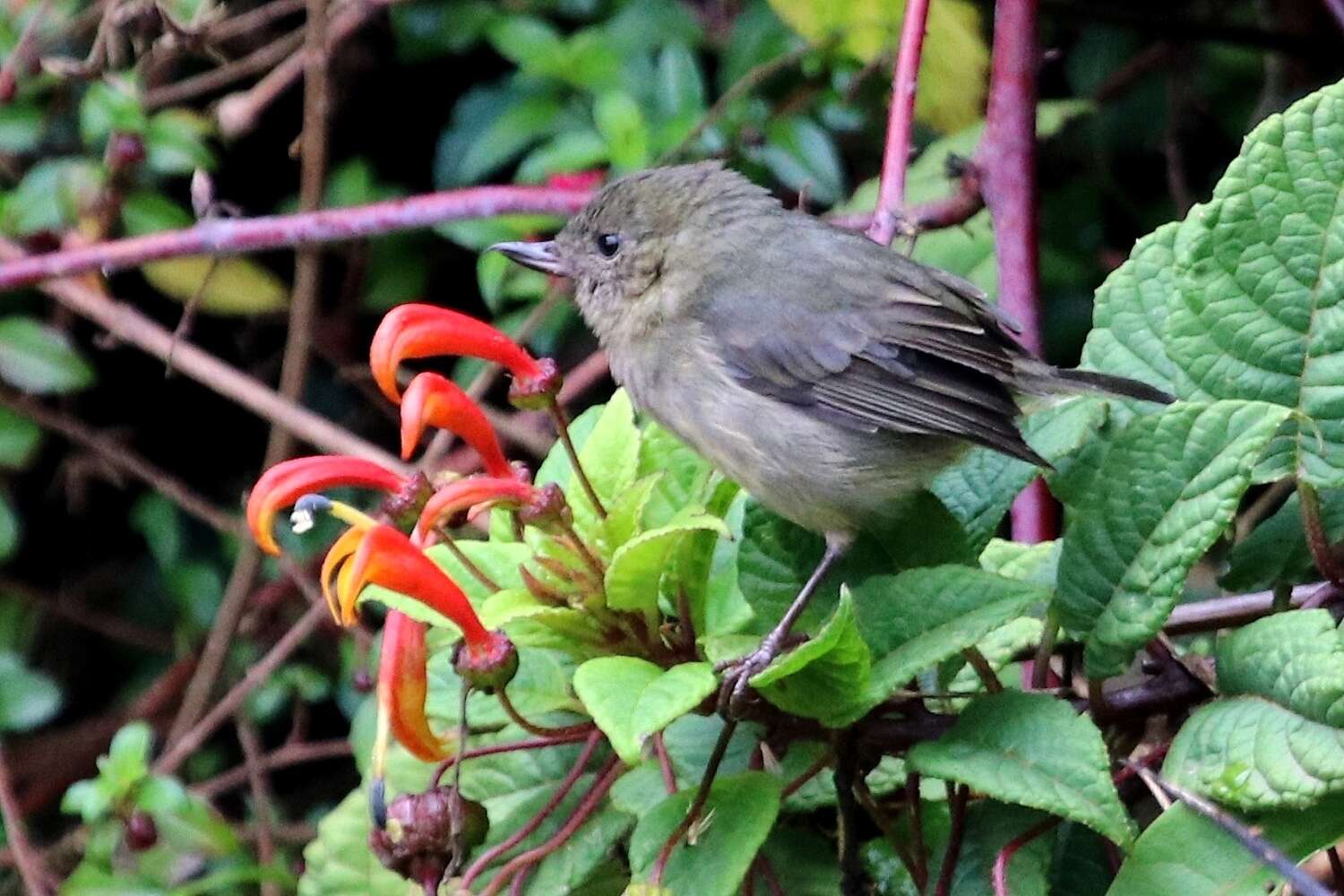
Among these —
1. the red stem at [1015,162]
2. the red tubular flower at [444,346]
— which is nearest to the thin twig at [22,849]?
the red tubular flower at [444,346]

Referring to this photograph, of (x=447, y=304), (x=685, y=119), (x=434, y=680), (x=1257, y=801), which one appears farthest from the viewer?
(x=447, y=304)

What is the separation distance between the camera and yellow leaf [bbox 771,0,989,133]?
2625mm

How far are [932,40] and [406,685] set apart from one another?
5.86 ft

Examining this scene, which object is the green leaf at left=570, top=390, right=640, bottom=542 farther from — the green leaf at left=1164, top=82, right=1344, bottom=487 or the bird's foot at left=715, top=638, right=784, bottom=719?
the green leaf at left=1164, top=82, right=1344, bottom=487

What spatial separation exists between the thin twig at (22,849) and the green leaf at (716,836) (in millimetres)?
1581

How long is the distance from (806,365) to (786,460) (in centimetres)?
19

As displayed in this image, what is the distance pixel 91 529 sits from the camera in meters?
3.00

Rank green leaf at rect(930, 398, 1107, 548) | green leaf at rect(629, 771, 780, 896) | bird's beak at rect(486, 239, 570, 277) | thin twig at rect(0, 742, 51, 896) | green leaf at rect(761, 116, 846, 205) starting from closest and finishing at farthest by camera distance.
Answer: green leaf at rect(629, 771, 780, 896) < green leaf at rect(930, 398, 1107, 548) < bird's beak at rect(486, 239, 570, 277) < thin twig at rect(0, 742, 51, 896) < green leaf at rect(761, 116, 846, 205)

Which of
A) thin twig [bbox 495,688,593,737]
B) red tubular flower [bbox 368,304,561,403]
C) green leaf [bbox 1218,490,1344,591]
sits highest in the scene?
red tubular flower [bbox 368,304,561,403]

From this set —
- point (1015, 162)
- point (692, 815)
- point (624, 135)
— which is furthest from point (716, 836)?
point (624, 135)

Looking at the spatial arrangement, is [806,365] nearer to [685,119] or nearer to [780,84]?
[685,119]

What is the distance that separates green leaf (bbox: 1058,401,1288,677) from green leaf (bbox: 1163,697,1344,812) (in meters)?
0.08

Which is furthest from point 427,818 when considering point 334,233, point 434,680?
point 334,233

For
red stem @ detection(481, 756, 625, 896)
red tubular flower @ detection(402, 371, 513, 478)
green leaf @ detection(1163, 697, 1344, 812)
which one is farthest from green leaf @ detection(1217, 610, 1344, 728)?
red tubular flower @ detection(402, 371, 513, 478)
